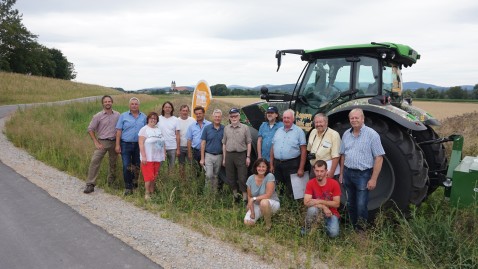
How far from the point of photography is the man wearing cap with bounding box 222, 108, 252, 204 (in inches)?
237

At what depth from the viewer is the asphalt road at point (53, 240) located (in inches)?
155

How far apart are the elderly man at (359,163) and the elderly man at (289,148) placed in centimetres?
63

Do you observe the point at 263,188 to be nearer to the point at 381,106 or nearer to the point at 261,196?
the point at 261,196

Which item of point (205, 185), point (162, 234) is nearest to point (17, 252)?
point (162, 234)

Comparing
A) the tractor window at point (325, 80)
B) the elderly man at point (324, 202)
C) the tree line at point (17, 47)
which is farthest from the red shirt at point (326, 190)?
the tree line at point (17, 47)

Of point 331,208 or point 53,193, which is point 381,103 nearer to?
point 331,208

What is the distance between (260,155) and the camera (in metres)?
5.93

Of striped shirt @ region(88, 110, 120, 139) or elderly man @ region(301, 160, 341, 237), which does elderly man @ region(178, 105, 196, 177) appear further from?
elderly man @ region(301, 160, 341, 237)

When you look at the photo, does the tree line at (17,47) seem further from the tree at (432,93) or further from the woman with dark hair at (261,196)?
the woman with dark hair at (261,196)

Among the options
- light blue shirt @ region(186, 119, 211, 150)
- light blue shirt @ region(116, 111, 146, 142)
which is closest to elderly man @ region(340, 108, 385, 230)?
light blue shirt @ region(186, 119, 211, 150)

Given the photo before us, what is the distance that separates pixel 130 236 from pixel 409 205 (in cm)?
342

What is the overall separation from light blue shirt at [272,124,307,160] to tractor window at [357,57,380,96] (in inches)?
43.5

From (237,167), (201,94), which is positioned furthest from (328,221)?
(201,94)

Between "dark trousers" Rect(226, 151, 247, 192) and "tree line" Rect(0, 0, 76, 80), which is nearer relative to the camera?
"dark trousers" Rect(226, 151, 247, 192)
